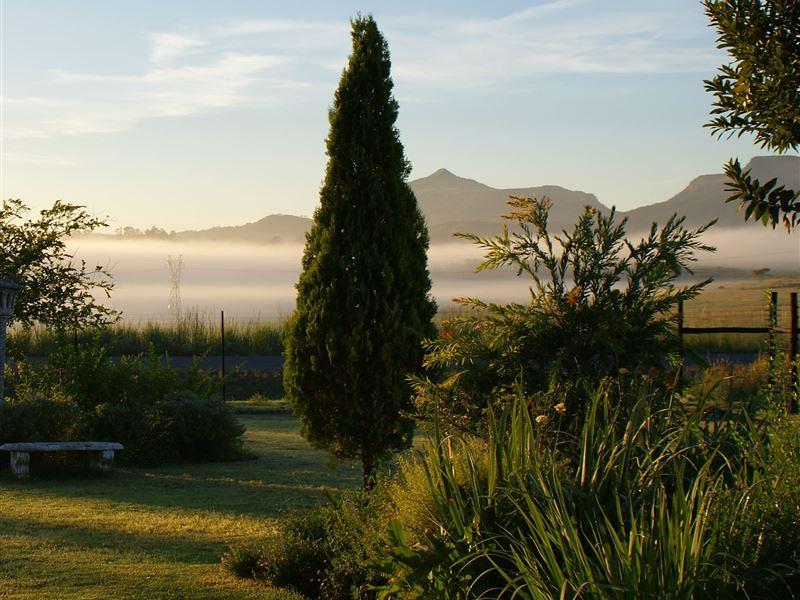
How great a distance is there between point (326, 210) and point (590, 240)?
330cm

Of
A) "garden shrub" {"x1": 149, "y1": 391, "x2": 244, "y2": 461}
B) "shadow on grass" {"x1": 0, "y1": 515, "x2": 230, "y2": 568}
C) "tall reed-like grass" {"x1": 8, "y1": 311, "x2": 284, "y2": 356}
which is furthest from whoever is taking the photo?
"tall reed-like grass" {"x1": 8, "y1": 311, "x2": 284, "y2": 356}

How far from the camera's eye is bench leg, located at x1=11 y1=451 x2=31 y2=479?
12484 mm

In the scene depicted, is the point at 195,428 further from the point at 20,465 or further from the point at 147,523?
the point at 147,523

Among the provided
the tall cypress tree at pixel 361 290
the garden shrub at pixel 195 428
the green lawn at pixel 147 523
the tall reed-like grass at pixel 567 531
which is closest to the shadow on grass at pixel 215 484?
the green lawn at pixel 147 523

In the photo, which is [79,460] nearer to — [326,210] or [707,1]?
[326,210]

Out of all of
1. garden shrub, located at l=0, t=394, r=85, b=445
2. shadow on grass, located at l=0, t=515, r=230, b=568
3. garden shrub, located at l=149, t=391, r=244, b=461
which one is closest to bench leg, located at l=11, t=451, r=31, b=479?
garden shrub, located at l=0, t=394, r=85, b=445

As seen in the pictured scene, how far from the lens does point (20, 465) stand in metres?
12.5

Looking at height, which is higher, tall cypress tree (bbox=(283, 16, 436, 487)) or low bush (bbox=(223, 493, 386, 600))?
tall cypress tree (bbox=(283, 16, 436, 487))

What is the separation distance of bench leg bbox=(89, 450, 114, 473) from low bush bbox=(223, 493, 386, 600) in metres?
5.47

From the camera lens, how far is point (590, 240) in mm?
8461

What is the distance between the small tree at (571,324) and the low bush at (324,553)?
1275 millimetres

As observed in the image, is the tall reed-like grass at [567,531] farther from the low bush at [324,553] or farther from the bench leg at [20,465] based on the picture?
the bench leg at [20,465]

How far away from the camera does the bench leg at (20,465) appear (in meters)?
12.5

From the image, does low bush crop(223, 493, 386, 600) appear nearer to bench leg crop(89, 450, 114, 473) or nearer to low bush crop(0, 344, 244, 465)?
bench leg crop(89, 450, 114, 473)
